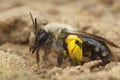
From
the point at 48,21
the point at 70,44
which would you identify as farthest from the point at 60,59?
the point at 48,21

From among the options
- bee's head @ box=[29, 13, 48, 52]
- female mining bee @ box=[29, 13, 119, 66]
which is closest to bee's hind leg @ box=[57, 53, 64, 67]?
female mining bee @ box=[29, 13, 119, 66]

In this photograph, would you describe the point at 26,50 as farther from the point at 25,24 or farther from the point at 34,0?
the point at 34,0

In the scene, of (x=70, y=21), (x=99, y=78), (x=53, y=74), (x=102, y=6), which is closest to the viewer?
(x=99, y=78)

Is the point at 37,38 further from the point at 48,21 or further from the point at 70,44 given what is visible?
the point at 48,21

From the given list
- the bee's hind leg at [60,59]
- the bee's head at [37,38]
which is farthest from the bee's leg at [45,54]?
the bee's hind leg at [60,59]

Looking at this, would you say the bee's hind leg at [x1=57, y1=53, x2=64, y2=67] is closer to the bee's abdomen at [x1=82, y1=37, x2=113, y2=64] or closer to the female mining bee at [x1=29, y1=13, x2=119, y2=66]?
the female mining bee at [x1=29, y1=13, x2=119, y2=66]

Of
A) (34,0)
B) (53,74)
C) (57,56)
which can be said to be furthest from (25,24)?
(34,0)
